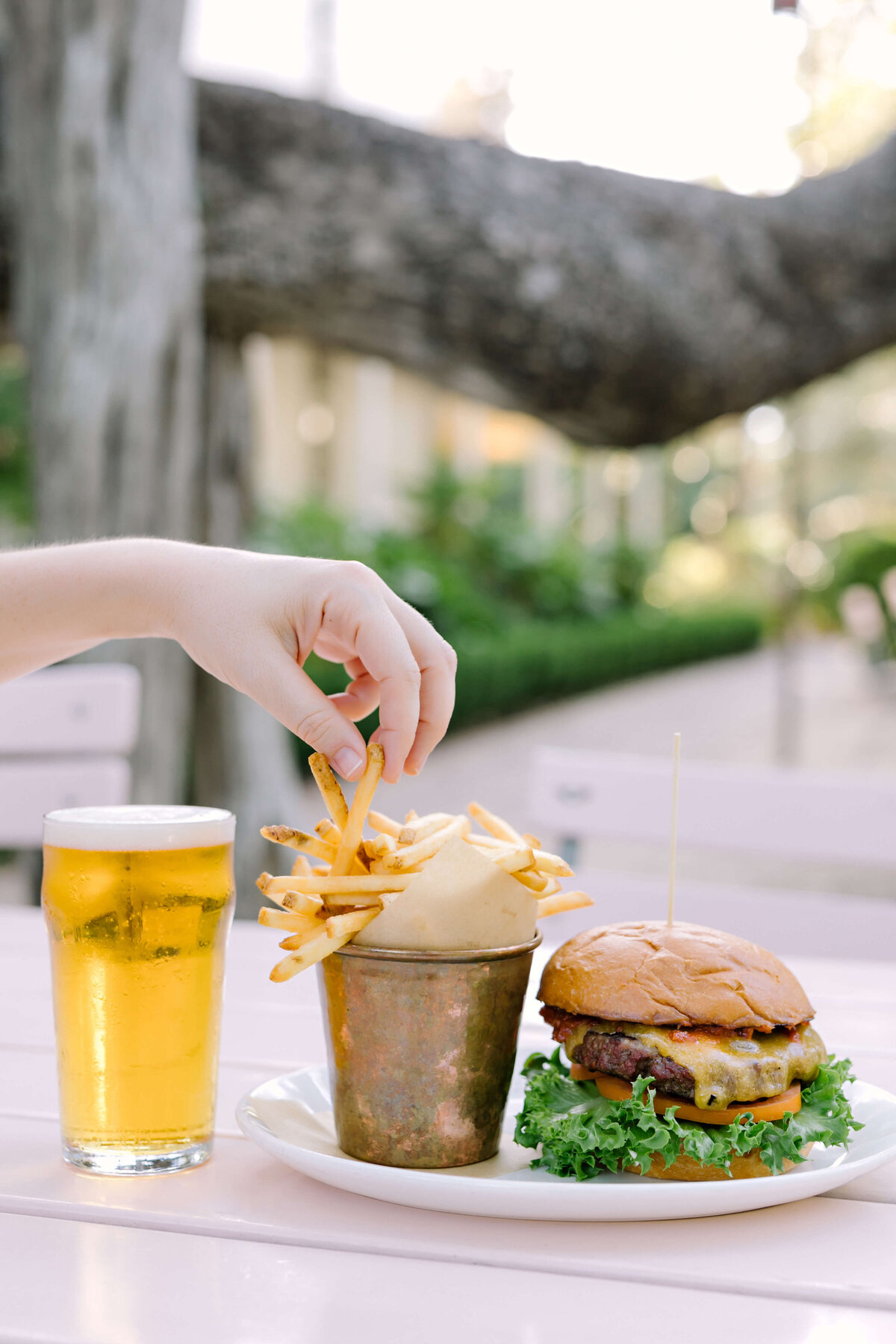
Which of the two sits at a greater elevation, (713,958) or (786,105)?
(786,105)

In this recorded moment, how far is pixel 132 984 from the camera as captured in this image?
2.86 feet

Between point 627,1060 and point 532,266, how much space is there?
8.80ft

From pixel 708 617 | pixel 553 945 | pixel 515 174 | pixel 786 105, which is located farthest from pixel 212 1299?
pixel 708 617

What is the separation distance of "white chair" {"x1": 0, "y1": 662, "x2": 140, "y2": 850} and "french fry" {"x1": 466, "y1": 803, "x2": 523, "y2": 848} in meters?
1.41

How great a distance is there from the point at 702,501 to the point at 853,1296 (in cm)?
2689

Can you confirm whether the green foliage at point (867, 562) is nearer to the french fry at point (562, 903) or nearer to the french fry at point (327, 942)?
the french fry at point (562, 903)

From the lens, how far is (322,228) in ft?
10.3

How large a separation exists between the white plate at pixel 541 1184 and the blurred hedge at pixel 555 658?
465 cm

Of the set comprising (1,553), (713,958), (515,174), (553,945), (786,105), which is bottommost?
(553,945)

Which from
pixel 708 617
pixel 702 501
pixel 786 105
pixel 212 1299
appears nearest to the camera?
pixel 212 1299

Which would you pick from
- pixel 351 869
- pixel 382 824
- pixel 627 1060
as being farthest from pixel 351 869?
pixel 627 1060

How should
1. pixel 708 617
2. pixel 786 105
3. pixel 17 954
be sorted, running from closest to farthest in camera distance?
pixel 17 954 → pixel 786 105 → pixel 708 617

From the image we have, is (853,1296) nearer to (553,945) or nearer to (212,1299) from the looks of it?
(212,1299)

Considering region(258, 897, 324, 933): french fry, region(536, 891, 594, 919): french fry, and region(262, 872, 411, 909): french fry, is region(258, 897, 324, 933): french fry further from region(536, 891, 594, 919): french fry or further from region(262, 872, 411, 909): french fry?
region(536, 891, 594, 919): french fry
